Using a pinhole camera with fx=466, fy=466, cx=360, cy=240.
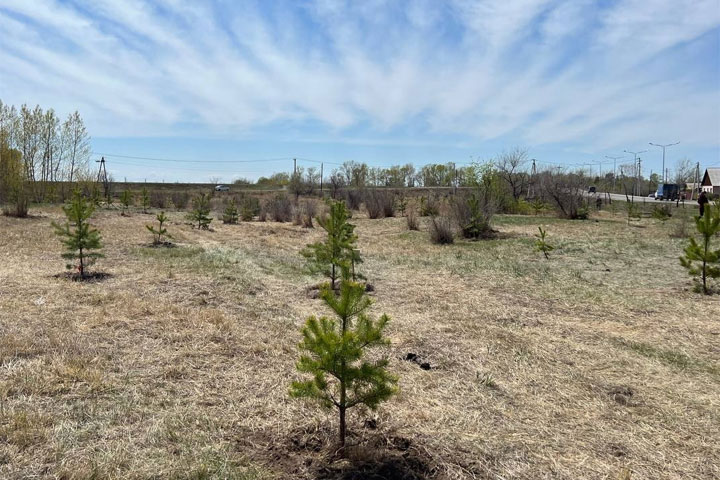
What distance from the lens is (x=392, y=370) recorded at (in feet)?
14.5

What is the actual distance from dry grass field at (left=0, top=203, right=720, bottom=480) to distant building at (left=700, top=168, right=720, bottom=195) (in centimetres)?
6475

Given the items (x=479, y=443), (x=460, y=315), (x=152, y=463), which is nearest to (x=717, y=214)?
(x=460, y=315)

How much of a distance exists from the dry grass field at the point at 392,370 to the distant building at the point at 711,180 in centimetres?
6475

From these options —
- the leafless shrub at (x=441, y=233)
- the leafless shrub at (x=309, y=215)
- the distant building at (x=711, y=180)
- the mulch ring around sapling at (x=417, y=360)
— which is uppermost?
the distant building at (x=711, y=180)

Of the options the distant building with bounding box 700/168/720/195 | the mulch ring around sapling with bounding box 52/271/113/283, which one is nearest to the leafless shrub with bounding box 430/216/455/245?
the mulch ring around sapling with bounding box 52/271/113/283

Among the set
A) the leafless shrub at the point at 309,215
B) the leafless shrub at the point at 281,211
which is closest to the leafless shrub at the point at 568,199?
the leafless shrub at the point at 309,215

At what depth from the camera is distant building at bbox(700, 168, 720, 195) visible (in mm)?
60000

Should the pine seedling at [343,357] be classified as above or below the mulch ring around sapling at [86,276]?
above

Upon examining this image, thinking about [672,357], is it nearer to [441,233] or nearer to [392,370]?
[392,370]

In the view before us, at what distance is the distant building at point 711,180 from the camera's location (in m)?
60.0

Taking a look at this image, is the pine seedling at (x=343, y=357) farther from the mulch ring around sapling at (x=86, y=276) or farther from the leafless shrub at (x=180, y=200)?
the leafless shrub at (x=180, y=200)

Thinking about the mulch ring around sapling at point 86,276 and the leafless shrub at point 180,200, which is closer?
the mulch ring around sapling at point 86,276

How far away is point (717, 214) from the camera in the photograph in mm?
8117

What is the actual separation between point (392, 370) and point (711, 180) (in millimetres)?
73945
